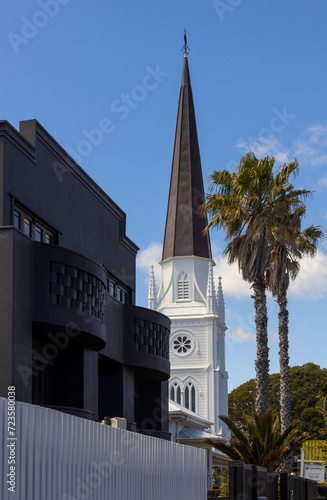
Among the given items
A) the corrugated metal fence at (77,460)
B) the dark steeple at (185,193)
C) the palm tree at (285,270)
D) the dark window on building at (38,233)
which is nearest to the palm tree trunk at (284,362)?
the palm tree at (285,270)

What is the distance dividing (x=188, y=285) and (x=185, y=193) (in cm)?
1119

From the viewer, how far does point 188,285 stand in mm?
95062

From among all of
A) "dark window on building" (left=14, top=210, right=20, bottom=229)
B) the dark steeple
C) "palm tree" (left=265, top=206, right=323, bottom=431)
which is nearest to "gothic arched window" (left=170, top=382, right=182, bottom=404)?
the dark steeple

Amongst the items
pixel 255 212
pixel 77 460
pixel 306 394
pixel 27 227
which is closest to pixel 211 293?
pixel 306 394

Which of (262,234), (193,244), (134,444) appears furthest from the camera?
(193,244)

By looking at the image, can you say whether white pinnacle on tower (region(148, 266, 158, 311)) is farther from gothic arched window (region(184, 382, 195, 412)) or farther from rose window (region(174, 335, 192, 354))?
gothic arched window (region(184, 382, 195, 412))

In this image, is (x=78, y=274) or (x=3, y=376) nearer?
(x=3, y=376)

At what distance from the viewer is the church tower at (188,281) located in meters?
93.1

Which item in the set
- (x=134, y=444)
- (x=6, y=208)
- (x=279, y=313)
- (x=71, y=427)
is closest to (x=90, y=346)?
(x=6, y=208)

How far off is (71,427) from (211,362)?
272 feet

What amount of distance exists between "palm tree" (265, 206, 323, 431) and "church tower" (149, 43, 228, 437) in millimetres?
57230

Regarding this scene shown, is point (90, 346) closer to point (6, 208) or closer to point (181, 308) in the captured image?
point (6, 208)

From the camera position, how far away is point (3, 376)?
16750 mm

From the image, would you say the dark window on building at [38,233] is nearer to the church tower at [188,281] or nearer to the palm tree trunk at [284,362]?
the palm tree trunk at [284,362]
